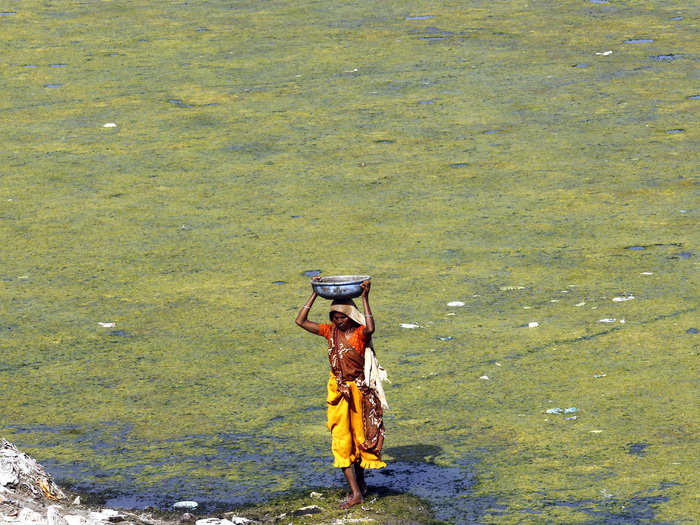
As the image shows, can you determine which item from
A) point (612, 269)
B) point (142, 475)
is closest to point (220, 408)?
point (142, 475)

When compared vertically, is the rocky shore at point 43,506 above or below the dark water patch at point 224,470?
above

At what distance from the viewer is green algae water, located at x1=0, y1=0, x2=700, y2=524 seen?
24.7ft

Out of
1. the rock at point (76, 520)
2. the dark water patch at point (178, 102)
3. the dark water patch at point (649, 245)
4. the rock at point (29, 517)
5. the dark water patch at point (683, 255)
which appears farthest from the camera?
the dark water patch at point (178, 102)

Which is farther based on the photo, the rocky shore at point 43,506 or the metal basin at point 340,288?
the metal basin at point 340,288

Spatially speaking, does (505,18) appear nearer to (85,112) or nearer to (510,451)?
(85,112)

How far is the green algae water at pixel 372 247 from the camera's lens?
7.52 meters

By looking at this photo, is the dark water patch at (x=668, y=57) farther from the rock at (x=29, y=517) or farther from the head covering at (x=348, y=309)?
the rock at (x=29, y=517)

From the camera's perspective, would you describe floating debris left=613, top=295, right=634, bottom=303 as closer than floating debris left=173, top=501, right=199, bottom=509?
No

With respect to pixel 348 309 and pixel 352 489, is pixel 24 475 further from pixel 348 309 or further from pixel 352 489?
pixel 348 309

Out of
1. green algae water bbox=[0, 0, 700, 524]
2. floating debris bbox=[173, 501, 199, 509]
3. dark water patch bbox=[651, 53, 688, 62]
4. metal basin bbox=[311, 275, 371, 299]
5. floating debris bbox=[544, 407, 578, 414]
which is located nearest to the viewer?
metal basin bbox=[311, 275, 371, 299]

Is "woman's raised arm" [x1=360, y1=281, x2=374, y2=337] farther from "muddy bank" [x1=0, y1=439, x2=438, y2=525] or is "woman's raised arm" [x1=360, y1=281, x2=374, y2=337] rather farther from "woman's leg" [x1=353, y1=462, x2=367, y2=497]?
"muddy bank" [x1=0, y1=439, x2=438, y2=525]

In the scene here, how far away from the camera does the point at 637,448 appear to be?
734cm

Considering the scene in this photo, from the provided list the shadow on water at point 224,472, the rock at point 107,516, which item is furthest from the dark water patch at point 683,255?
the rock at point 107,516

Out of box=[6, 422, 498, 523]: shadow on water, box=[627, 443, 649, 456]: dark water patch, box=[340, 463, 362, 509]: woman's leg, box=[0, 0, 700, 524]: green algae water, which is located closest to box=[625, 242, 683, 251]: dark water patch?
box=[0, 0, 700, 524]: green algae water
